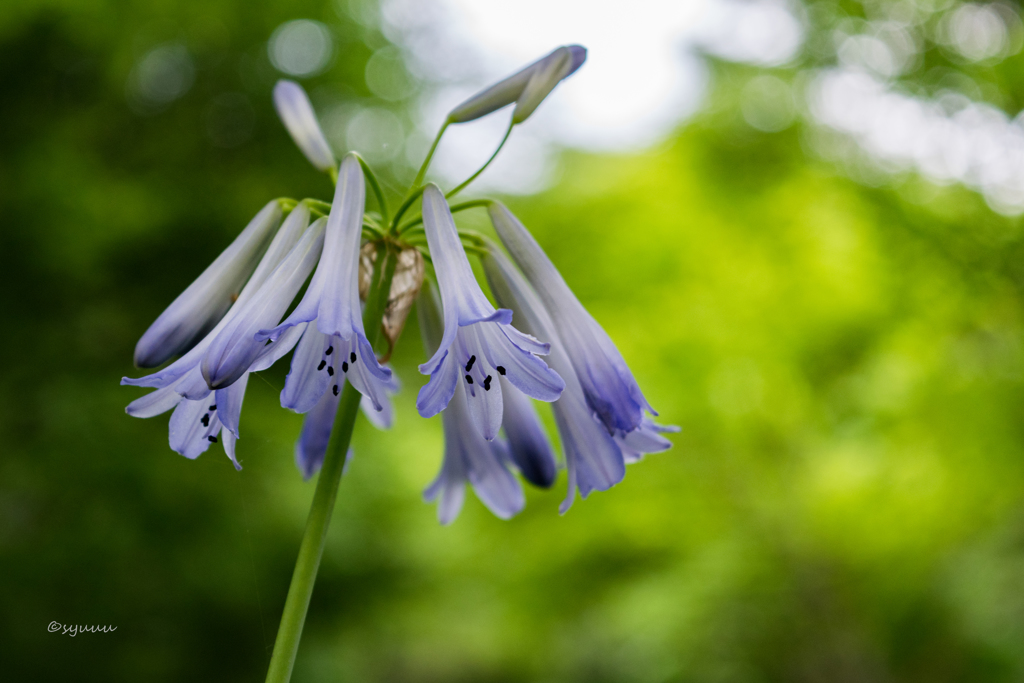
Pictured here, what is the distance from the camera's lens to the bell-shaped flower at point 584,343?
1456 millimetres

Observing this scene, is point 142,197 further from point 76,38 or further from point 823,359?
point 823,359

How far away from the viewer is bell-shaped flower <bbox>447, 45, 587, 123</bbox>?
1479 mm

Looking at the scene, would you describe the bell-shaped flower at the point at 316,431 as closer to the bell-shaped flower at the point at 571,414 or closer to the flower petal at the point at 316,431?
the flower petal at the point at 316,431

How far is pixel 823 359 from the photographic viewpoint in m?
8.05

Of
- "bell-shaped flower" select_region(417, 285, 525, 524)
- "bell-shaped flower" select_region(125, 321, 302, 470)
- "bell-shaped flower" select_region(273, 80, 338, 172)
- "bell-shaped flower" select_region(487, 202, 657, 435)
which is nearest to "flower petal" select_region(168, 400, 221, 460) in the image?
"bell-shaped flower" select_region(125, 321, 302, 470)

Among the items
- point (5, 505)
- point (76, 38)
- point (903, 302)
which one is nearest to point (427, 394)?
point (5, 505)

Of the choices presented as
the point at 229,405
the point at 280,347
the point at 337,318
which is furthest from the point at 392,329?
the point at 229,405

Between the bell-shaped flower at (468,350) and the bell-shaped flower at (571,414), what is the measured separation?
11cm

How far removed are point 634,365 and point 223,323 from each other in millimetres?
7116

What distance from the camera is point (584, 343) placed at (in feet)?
5.04

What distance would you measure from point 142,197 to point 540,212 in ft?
19.1

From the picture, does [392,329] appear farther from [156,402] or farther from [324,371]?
[156,402]

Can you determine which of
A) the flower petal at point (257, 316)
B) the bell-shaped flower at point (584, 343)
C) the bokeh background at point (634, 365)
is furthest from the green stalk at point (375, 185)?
the bokeh background at point (634, 365)

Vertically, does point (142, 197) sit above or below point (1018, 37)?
A: below
